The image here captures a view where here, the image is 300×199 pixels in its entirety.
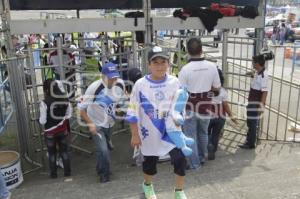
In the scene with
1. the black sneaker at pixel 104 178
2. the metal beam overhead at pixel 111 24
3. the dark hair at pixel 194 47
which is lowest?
the black sneaker at pixel 104 178

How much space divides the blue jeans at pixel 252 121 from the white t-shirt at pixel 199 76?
1120 mm

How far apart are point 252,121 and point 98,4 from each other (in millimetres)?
4124

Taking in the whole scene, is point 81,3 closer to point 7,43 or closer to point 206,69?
point 7,43

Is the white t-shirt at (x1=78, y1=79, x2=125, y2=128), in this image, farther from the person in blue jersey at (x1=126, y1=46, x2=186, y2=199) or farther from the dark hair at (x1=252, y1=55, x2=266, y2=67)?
the dark hair at (x1=252, y1=55, x2=266, y2=67)

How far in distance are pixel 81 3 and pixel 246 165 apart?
15.9 ft

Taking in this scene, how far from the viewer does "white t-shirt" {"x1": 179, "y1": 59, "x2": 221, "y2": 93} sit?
4656mm

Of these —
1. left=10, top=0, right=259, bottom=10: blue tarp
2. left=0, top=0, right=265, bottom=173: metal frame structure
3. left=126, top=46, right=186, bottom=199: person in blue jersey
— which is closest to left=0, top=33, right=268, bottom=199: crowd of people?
left=126, top=46, right=186, bottom=199: person in blue jersey

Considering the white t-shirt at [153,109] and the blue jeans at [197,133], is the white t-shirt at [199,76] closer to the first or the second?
the blue jeans at [197,133]

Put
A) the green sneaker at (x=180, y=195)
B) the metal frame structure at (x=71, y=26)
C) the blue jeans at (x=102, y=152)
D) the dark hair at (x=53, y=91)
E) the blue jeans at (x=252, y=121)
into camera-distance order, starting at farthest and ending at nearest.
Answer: the blue jeans at (x=252, y=121)
the metal frame structure at (x=71, y=26)
the dark hair at (x=53, y=91)
the blue jeans at (x=102, y=152)
the green sneaker at (x=180, y=195)

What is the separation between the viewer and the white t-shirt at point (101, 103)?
179 inches

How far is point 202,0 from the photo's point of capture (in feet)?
24.6

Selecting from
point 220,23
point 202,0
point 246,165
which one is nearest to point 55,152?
point 246,165

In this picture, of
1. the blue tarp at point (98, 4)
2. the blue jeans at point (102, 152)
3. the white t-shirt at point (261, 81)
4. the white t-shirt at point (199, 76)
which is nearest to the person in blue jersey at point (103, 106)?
the blue jeans at point (102, 152)

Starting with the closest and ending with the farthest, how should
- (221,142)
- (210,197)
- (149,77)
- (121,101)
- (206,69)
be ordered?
(149,77), (210,197), (206,69), (121,101), (221,142)
